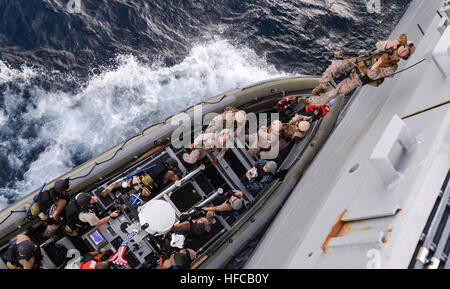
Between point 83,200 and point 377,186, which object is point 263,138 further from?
point 83,200

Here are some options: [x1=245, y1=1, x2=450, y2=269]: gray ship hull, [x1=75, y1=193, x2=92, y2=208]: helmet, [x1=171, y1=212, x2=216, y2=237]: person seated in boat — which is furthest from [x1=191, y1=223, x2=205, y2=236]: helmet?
[x1=75, y1=193, x2=92, y2=208]: helmet

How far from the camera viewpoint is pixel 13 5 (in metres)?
7.64

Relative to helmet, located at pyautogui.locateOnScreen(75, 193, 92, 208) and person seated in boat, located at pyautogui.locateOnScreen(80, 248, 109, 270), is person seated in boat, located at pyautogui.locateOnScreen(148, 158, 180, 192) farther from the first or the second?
person seated in boat, located at pyautogui.locateOnScreen(80, 248, 109, 270)

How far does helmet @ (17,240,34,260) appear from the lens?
403 cm

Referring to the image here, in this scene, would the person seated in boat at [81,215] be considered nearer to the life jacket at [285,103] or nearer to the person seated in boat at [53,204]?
the person seated in boat at [53,204]

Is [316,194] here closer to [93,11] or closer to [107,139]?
[107,139]

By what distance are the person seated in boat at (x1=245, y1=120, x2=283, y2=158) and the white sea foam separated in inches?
94.8

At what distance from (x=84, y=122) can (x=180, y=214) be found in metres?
3.32

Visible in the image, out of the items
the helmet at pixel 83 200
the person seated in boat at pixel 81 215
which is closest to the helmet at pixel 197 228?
the person seated in boat at pixel 81 215

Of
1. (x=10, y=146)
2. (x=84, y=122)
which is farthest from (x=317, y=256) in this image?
(x=10, y=146)

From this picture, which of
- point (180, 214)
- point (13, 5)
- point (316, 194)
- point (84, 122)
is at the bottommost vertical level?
point (316, 194)

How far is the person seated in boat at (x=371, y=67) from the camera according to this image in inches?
181

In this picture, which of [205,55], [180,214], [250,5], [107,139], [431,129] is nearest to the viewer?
[431,129]
